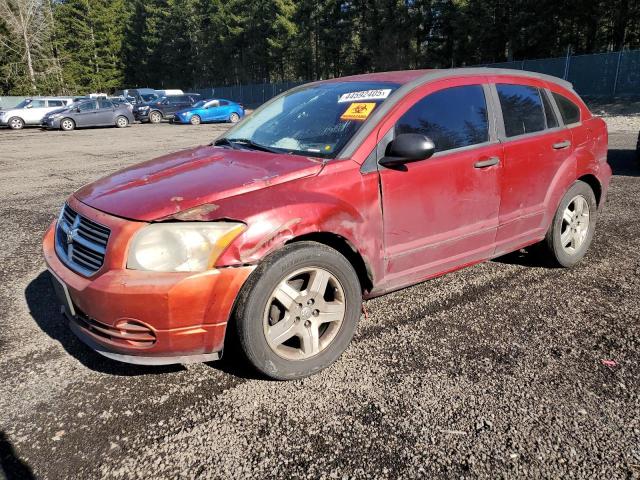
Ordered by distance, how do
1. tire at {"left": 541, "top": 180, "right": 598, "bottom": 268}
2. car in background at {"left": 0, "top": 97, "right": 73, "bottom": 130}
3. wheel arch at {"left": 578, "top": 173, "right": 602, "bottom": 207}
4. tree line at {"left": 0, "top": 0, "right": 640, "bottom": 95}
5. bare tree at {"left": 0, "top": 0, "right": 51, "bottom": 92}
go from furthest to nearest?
bare tree at {"left": 0, "top": 0, "right": 51, "bottom": 92}, tree line at {"left": 0, "top": 0, "right": 640, "bottom": 95}, car in background at {"left": 0, "top": 97, "right": 73, "bottom": 130}, wheel arch at {"left": 578, "top": 173, "right": 602, "bottom": 207}, tire at {"left": 541, "top": 180, "right": 598, "bottom": 268}

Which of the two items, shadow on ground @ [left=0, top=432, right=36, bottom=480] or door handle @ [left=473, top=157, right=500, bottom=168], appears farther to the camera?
door handle @ [left=473, top=157, right=500, bottom=168]

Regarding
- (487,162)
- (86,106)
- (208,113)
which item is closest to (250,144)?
(487,162)

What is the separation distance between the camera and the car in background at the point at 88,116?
2350 centimetres

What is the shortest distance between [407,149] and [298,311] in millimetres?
1164

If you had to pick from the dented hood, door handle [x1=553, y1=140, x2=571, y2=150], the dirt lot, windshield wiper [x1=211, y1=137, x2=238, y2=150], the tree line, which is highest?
the tree line

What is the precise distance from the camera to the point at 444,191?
10.7 feet

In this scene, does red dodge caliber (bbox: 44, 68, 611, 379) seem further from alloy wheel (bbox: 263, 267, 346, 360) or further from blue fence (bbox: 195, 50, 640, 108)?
blue fence (bbox: 195, 50, 640, 108)

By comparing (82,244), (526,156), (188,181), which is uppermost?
(188,181)

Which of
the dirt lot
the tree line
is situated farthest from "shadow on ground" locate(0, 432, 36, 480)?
the tree line

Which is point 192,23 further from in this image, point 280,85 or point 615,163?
point 615,163

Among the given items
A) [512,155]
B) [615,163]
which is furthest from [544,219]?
[615,163]

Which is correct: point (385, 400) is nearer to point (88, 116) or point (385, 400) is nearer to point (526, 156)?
point (526, 156)

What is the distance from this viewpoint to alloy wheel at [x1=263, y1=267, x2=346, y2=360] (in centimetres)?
265

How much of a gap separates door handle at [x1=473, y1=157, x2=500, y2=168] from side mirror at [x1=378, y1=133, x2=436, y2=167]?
0.60 metres
